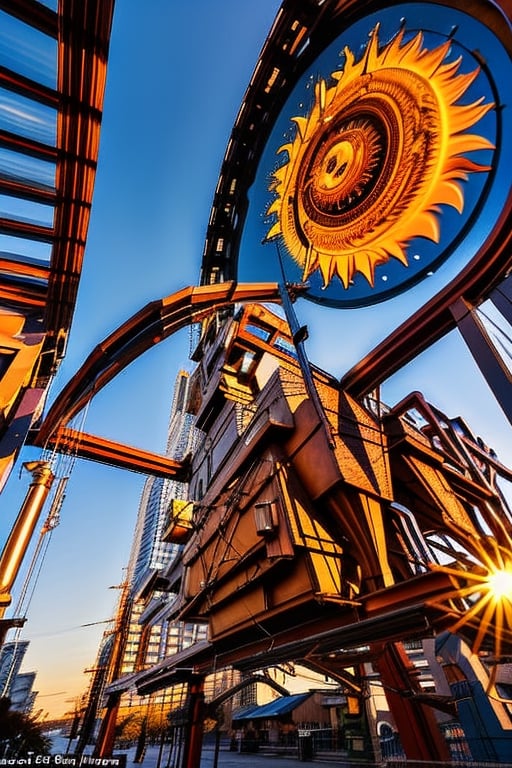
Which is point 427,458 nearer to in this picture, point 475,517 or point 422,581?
point 475,517

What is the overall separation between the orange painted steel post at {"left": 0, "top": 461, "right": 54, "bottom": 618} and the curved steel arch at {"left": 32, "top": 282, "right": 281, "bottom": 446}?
5.37 m

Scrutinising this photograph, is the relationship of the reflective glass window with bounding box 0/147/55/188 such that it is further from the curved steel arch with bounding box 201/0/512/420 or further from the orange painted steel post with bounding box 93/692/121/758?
the orange painted steel post with bounding box 93/692/121/758

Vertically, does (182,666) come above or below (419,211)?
below

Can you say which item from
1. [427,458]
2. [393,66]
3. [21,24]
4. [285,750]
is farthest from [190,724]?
[393,66]

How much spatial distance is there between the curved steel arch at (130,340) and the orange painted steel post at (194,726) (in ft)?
29.6

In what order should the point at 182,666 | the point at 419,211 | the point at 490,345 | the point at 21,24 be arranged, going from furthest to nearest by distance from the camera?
the point at 182,666 → the point at 419,211 → the point at 490,345 → the point at 21,24

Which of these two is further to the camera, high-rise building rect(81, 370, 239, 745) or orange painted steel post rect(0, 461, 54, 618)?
high-rise building rect(81, 370, 239, 745)

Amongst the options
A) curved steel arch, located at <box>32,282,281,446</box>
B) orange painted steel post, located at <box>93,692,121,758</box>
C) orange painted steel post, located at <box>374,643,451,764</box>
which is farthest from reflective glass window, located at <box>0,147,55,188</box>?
orange painted steel post, located at <box>93,692,121,758</box>

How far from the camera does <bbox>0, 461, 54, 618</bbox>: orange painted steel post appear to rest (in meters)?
4.66

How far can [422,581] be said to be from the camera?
15.8 ft

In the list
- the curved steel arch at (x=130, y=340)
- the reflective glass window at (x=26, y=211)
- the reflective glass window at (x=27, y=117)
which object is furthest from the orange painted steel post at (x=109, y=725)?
the reflective glass window at (x=27, y=117)

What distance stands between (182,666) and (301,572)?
673 cm

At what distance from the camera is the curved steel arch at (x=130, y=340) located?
10.2 m

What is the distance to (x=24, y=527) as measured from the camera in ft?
16.7
